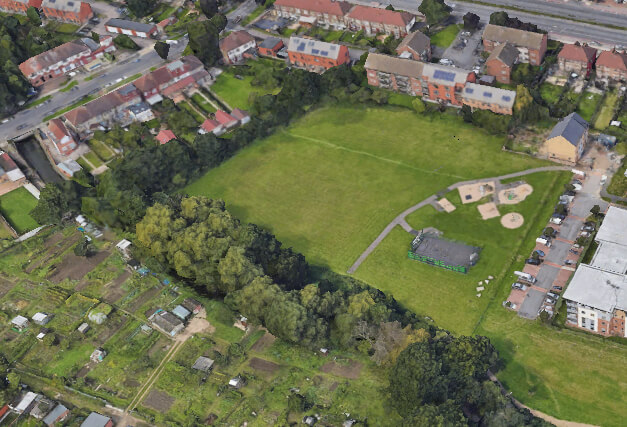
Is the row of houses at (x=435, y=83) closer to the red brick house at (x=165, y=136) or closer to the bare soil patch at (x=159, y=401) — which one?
the red brick house at (x=165, y=136)

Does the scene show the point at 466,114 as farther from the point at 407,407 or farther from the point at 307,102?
the point at 407,407

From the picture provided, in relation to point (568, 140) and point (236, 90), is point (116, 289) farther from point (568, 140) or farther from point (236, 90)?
point (568, 140)

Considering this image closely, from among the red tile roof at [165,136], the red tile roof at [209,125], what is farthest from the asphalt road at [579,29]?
the red tile roof at [165,136]

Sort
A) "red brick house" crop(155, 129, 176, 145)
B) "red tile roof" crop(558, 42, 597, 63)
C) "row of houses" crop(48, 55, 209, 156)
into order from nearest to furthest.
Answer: "red tile roof" crop(558, 42, 597, 63) < "red brick house" crop(155, 129, 176, 145) < "row of houses" crop(48, 55, 209, 156)

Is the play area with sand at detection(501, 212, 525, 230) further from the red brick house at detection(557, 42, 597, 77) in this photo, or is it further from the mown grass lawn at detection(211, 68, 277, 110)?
the mown grass lawn at detection(211, 68, 277, 110)

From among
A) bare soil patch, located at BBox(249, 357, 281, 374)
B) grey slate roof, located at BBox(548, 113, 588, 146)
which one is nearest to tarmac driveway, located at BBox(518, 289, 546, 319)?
grey slate roof, located at BBox(548, 113, 588, 146)

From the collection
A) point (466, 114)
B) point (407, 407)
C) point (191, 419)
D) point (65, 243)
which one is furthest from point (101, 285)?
point (466, 114)
